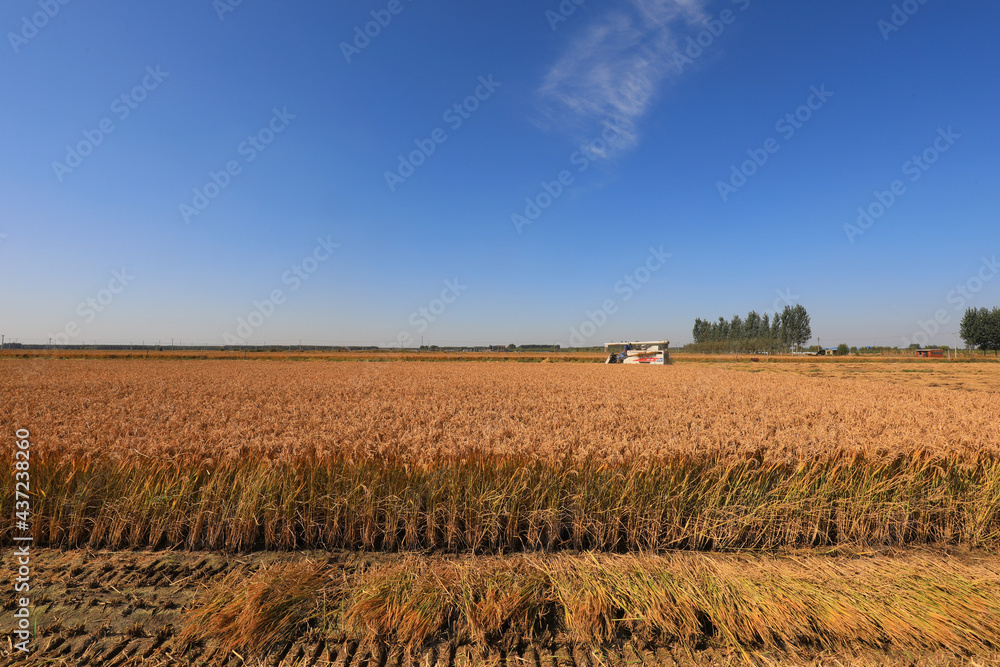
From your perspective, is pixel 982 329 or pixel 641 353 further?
pixel 982 329

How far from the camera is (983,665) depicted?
298 cm

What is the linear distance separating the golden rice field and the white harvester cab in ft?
101

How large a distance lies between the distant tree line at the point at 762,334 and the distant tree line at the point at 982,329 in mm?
35817

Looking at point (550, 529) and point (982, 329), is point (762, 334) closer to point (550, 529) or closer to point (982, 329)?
point (982, 329)

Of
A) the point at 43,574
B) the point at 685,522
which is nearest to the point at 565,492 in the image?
the point at 685,522

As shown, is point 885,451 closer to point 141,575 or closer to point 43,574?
point 141,575

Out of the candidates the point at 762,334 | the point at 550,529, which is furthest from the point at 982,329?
the point at 550,529

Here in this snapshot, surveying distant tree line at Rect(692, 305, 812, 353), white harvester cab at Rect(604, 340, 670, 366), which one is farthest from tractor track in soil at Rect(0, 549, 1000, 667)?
distant tree line at Rect(692, 305, 812, 353)

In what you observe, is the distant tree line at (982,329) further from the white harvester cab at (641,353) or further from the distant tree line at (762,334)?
the white harvester cab at (641,353)

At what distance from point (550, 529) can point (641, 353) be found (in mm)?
36621

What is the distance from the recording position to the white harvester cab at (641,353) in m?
37.9

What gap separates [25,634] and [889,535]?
9.19 m

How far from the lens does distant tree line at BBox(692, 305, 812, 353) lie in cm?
12000

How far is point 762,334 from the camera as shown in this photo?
136 m
